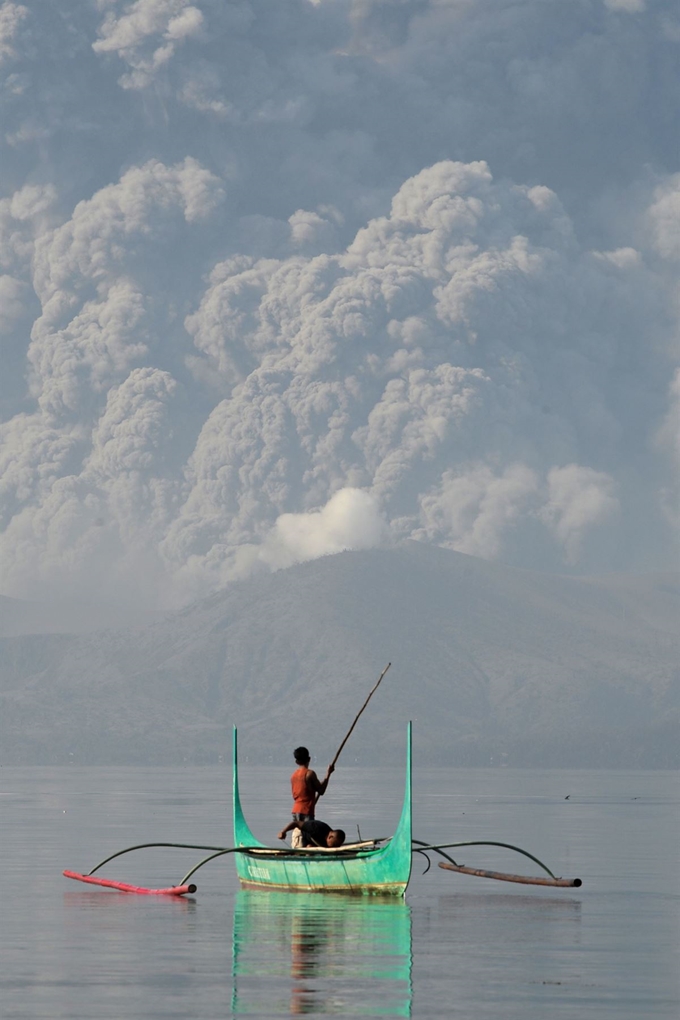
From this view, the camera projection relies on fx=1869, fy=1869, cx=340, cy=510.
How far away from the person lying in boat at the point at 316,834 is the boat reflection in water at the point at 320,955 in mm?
1132

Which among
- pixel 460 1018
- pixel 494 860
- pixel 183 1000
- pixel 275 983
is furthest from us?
pixel 494 860

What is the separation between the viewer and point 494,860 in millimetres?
60312

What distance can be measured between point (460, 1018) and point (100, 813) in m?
83.9

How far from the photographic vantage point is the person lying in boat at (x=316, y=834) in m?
41.7

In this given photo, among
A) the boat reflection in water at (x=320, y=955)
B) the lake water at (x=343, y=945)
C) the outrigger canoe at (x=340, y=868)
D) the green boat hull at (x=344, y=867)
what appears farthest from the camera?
the outrigger canoe at (x=340, y=868)

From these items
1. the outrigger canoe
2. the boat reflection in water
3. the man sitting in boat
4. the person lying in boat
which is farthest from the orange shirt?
the boat reflection in water

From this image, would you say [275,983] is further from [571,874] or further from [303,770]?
[571,874]

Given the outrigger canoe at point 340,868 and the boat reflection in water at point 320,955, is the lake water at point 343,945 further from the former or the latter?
the outrigger canoe at point 340,868

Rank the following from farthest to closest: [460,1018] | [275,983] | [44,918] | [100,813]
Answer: [100,813], [44,918], [275,983], [460,1018]

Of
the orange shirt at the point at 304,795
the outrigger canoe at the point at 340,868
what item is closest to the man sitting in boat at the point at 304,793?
the orange shirt at the point at 304,795

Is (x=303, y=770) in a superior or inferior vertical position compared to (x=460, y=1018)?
superior

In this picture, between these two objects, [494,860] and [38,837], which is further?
[38,837]

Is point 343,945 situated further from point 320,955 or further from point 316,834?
point 316,834

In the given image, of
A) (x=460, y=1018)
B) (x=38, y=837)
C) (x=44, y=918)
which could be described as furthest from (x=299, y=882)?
(x=38, y=837)
